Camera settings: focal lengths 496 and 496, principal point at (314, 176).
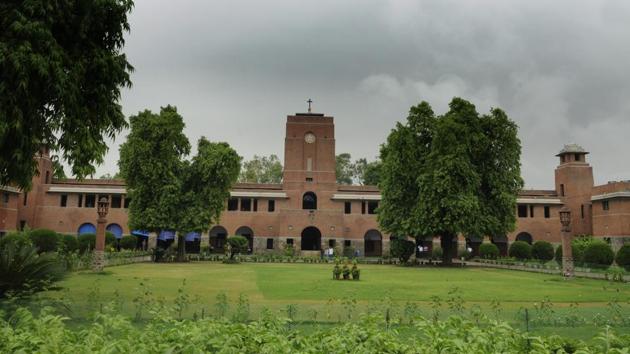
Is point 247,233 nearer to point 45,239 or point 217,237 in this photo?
point 217,237

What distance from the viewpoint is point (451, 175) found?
34688 millimetres

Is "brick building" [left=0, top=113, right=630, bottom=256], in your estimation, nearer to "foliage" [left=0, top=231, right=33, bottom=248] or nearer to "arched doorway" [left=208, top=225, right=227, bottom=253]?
"arched doorway" [left=208, top=225, right=227, bottom=253]

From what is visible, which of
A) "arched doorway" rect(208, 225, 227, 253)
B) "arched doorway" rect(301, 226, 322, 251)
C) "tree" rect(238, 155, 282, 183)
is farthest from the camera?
"tree" rect(238, 155, 282, 183)

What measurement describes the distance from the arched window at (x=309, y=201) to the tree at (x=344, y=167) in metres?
29.1

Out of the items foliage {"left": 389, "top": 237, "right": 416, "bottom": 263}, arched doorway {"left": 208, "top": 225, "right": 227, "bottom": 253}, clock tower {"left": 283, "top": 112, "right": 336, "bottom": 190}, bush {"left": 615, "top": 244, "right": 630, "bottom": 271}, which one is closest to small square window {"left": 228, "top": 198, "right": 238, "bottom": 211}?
arched doorway {"left": 208, "top": 225, "right": 227, "bottom": 253}

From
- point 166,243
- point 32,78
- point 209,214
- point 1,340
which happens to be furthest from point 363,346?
point 166,243

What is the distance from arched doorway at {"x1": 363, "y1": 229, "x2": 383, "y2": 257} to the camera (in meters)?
51.0

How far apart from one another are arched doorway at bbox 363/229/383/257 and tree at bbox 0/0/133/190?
39149 mm

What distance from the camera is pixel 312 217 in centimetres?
4894

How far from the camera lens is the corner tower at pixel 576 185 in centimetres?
4978

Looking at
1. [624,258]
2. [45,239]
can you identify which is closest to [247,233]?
[45,239]

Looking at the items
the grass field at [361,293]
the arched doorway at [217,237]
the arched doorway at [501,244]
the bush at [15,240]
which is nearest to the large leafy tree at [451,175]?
the grass field at [361,293]

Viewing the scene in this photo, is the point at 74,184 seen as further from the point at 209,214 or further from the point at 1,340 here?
the point at 1,340

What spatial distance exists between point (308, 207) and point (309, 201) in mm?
649
